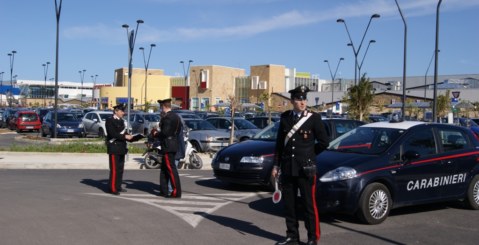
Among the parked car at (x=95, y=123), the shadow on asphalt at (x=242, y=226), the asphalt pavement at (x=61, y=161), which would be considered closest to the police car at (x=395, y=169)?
the shadow on asphalt at (x=242, y=226)

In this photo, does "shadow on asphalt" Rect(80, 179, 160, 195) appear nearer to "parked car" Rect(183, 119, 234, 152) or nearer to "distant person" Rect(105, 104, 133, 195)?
"distant person" Rect(105, 104, 133, 195)

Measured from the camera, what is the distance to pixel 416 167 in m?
8.90

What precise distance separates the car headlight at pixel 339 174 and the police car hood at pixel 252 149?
3283mm

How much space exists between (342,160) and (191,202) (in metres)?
3.05

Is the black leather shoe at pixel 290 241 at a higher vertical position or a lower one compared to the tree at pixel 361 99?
Answer: lower

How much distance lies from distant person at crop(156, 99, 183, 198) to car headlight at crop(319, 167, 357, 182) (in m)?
3.24

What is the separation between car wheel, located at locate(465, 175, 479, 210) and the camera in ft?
32.0

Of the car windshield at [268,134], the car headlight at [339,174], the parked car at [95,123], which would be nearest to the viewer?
the car headlight at [339,174]

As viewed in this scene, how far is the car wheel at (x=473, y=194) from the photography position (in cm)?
975

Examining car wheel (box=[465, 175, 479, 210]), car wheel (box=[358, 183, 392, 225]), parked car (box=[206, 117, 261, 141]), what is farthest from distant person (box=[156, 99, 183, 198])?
parked car (box=[206, 117, 261, 141])

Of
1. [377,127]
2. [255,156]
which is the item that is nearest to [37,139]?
[255,156]

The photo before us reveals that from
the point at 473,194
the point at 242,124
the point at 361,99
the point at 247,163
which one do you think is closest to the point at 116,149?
the point at 247,163

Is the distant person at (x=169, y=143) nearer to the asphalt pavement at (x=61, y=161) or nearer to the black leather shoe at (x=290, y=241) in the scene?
the black leather shoe at (x=290, y=241)

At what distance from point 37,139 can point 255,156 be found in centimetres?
2114
